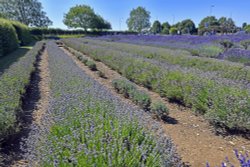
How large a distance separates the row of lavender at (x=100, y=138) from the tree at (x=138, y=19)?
80376 millimetres

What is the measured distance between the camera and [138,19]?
267 ft

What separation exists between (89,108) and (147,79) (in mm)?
3944

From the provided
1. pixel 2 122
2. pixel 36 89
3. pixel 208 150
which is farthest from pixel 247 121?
pixel 36 89

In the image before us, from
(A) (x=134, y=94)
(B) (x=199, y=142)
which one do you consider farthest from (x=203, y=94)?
(A) (x=134, y=94)

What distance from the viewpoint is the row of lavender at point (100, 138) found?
92.3 inches

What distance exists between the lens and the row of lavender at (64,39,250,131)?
→ 13.4ft

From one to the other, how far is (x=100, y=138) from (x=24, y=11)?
74.5 m

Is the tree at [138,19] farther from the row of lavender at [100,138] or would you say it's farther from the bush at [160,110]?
the row of lavender at [100,138]

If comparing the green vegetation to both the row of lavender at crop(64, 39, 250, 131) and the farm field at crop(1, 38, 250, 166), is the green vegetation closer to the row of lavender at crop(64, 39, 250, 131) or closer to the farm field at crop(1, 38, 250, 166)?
the farm field at crop(1, 38, 250, 166)

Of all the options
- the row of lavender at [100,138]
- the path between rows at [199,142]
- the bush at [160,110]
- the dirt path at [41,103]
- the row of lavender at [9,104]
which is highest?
the row of lavender at [100,138]

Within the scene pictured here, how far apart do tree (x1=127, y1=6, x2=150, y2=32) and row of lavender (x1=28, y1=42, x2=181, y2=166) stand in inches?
3164

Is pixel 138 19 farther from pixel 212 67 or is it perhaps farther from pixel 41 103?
pixel 41 103

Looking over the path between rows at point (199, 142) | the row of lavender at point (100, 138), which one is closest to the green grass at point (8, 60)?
the row of lavender at point (100, 138)

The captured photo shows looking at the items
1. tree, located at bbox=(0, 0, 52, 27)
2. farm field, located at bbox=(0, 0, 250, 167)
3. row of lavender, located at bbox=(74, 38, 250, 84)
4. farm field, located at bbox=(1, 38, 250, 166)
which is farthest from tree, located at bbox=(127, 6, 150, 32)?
farm field, located at bbox=(1, 38, 250, 166)
